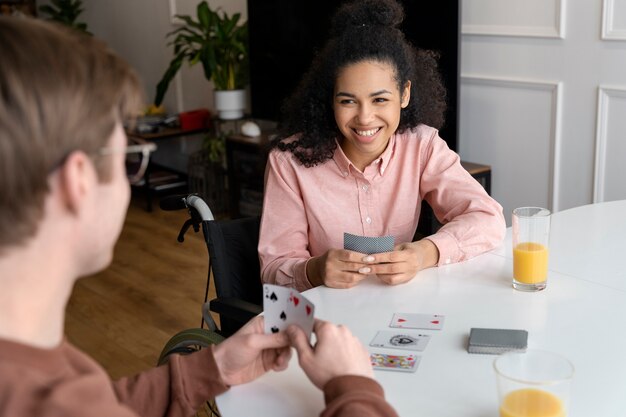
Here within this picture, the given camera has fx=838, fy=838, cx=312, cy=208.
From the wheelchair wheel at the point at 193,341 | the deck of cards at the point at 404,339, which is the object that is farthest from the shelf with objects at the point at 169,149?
the deck of cards at the point at 404,339

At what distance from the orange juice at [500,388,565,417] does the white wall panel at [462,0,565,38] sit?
2554 millimetres

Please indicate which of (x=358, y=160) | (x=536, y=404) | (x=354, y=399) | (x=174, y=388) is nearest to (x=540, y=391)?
(x=536, y=404)

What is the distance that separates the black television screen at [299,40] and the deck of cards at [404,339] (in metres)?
2.24

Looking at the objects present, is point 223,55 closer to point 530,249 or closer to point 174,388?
point 530,249

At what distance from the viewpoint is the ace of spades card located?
1294 mm

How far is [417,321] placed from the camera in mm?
1583

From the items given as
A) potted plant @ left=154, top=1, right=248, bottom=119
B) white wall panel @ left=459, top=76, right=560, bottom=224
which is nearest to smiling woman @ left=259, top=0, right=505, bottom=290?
white wall panel @ left=459, top=76, right=560, bottom=224

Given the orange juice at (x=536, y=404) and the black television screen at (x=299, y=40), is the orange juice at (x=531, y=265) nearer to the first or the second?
the orange juice at (x=536, y=404)

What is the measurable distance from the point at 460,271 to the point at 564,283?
8.9 inches

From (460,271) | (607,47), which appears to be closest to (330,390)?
(460,271)

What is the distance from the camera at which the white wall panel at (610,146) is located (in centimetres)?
334

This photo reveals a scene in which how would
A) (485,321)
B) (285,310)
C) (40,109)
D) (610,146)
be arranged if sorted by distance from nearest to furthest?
(40,109) → (285,310) → (485,321) → (610,146)

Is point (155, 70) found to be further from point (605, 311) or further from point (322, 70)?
point (605, 311)

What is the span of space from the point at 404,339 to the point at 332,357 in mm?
313
